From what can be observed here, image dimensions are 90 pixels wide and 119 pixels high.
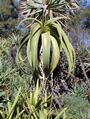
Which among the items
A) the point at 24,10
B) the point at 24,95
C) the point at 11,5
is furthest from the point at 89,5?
the point at 24,95

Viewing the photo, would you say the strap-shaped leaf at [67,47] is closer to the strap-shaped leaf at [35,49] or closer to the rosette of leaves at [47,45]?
the rosette of leaves at [47,45]

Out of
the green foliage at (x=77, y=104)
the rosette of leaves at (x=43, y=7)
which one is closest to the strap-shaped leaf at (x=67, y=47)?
the rosette of leaves at (x=43, y=7)

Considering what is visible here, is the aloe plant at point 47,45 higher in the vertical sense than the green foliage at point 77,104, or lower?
higher

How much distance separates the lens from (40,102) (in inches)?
229

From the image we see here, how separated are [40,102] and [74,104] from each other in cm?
455

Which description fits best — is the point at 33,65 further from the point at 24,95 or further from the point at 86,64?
the point at 86,64

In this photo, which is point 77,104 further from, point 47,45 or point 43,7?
point 47,45

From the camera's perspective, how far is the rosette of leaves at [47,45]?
536 cm

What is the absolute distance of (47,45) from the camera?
5387mm

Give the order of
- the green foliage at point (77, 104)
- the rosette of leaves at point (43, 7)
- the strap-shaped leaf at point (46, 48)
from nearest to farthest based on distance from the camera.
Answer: the strap-shaped leaf at point (46, 48) < the rosette of leaves at point (43, 7) < the green foliage at point (77, 104)

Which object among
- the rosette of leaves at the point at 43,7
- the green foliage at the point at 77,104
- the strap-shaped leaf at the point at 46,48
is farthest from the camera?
the green foliage at the point at 77,104

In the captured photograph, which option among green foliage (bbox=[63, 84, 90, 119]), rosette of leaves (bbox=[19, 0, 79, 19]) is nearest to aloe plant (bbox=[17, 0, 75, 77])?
rosette of leaves (bbox=[19, 0, 79, 19])

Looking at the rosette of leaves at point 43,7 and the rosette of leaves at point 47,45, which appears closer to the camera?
the rosette of leaves at point 47,45

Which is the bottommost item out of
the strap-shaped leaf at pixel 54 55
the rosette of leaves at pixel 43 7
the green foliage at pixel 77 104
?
the green foliage at pixel 77 104
